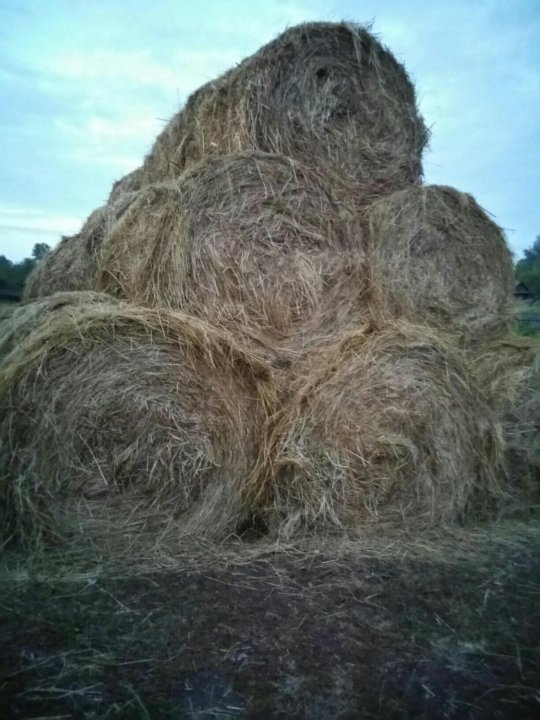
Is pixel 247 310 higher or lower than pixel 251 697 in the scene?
higher

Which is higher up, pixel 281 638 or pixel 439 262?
pixel 439 262

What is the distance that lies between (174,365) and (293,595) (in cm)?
113

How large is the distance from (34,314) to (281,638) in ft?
5.81

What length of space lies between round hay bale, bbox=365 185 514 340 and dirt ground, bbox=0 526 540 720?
1452mm

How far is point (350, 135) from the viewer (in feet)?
12.0

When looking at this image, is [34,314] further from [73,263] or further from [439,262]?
[439,262]

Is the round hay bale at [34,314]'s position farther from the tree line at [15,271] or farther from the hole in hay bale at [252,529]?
the tree line at [15,271]

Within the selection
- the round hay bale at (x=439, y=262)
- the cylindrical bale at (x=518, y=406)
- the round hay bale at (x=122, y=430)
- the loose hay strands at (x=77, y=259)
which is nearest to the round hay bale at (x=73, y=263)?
the loose hay strands at (x=77, y=259)

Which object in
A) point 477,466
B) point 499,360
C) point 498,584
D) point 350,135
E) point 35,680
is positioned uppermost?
point 350,135

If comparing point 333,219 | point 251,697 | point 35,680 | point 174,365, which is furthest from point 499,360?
point 35,680

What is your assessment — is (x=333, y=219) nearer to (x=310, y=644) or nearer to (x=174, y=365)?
(x=174, y=365)

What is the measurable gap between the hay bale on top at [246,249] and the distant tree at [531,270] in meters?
6.66

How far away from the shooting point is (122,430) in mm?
2604

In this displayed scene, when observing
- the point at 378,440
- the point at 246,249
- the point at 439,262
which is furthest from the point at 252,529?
the point at 439,262
